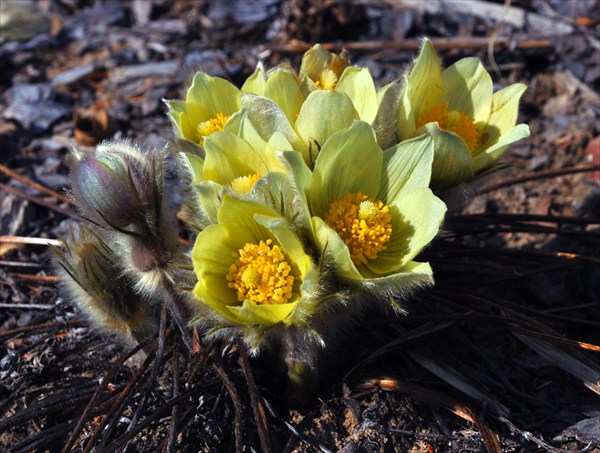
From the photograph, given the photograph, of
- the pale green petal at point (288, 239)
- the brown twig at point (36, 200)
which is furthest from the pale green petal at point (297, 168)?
the brown twig at point (36, 200)

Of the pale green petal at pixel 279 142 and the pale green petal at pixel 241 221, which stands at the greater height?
the pale green petal at pixel 279 142

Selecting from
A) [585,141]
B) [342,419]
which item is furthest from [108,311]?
[585,141]

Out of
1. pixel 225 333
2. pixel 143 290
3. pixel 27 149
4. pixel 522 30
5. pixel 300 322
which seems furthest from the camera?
pixel 522 30

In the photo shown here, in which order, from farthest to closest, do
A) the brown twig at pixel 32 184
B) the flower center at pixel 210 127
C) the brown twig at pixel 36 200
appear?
the brown twig at pixel 32 184
the brown twig at pixel 36 200
the flower center at pixel 210 127

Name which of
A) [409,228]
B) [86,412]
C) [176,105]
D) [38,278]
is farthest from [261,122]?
[38,278]

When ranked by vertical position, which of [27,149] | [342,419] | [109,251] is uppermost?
[109,251]

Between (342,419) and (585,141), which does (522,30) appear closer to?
(585,141)

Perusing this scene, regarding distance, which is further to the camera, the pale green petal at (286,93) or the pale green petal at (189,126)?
the pale green petal at (189,126)

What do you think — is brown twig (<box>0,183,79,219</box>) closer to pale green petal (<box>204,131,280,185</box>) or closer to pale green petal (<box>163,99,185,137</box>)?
pale green petal (<box>163,99,185,137</box>)

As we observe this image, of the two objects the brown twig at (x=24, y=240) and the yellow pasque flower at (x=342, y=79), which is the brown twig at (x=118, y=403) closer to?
the brown twig at (x=24, y=240)
